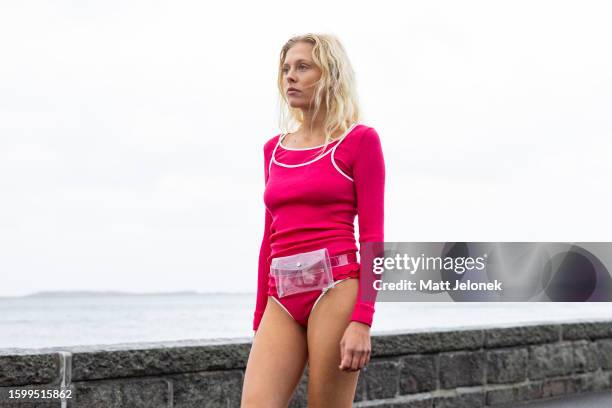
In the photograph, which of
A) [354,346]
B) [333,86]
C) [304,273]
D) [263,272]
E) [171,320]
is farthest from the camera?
[171,320]

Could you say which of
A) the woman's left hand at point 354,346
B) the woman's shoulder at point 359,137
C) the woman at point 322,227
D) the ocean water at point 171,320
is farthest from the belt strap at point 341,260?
the ocean water at point 171,320

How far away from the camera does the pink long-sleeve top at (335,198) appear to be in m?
2.61

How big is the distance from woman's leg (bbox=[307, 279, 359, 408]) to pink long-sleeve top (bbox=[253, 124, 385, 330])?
47mm

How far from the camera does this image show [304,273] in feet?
8.51

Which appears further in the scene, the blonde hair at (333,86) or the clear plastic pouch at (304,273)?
the blonde hair at (333,86)

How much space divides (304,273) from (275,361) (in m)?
0.29

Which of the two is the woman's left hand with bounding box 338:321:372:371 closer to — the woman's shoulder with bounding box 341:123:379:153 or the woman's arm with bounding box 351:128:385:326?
the woman's arm with bounding box 351:128:385:326

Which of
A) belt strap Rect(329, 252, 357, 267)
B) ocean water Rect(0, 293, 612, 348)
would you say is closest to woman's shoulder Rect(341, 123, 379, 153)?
belt strap Rect(329, 252, 357, 267)

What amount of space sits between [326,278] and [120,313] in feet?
196

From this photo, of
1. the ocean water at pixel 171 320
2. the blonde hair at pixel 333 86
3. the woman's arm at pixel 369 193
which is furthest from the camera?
the ocean water at pixel 171 320

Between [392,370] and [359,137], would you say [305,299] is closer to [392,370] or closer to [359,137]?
[359,137]

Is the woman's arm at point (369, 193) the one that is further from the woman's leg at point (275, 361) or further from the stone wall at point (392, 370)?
the stone wall at point (392, 370)

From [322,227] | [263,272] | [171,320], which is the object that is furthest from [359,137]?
[171,320]

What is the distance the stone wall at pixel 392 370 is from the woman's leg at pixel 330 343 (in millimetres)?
1676
